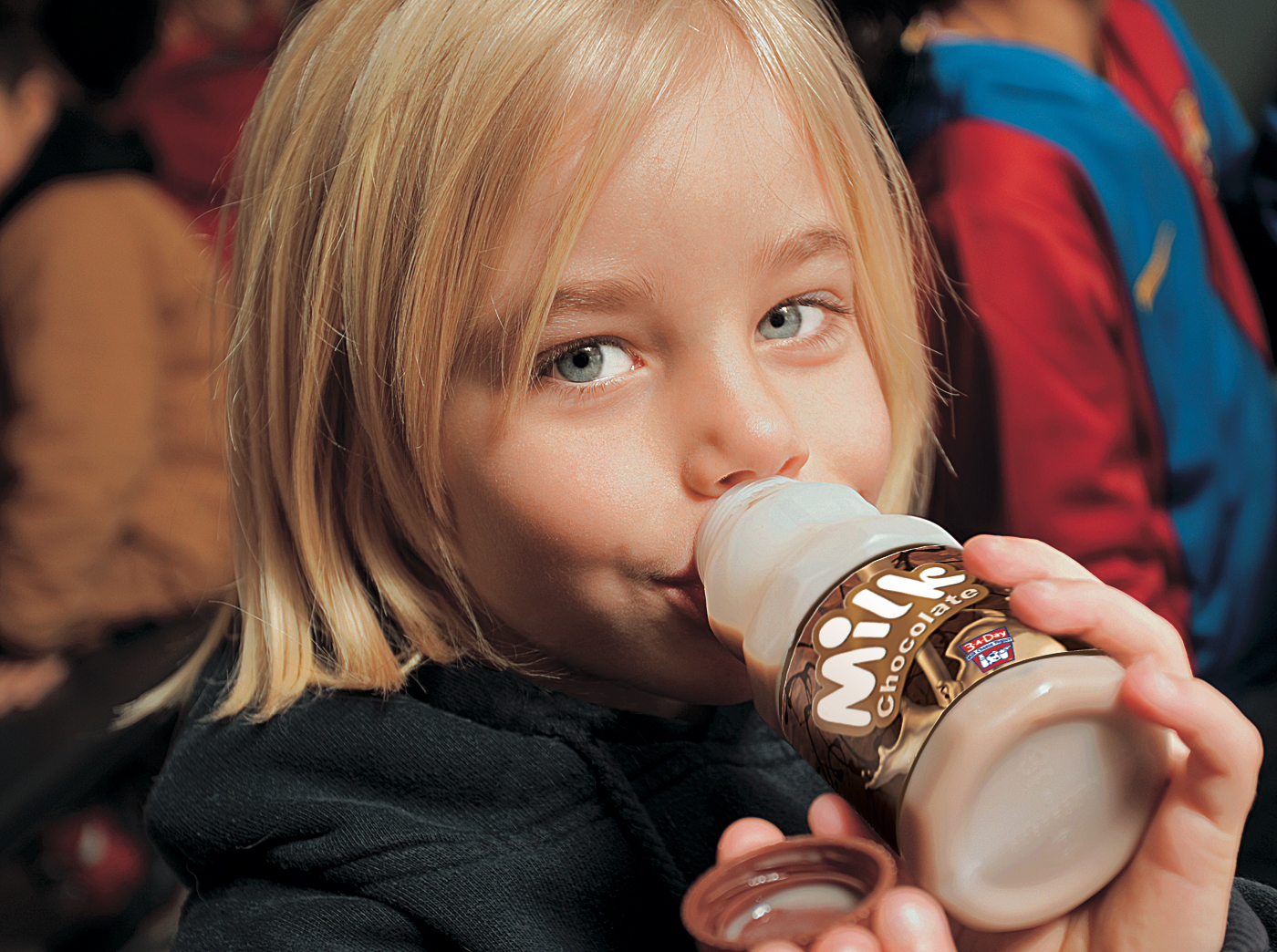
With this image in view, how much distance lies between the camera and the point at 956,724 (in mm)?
326

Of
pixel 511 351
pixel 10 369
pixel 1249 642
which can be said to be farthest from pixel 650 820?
pixel 10 369

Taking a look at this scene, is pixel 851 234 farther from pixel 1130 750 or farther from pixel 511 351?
pixel 1130 750

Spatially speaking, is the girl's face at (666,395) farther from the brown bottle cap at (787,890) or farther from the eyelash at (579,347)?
the brown bottle cap at (787,890)

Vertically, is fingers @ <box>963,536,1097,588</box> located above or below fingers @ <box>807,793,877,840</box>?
above

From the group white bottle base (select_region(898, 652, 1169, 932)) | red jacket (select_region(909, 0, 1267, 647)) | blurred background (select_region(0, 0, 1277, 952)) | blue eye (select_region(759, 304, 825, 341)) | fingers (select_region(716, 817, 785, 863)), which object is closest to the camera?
white bottle base (select_region(898, 652, 1169, 932))

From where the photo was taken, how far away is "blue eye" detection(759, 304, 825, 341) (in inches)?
21.4

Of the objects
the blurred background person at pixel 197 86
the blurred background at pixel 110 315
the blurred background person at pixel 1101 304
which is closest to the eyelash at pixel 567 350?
the blurred background person at pixel 1101 304

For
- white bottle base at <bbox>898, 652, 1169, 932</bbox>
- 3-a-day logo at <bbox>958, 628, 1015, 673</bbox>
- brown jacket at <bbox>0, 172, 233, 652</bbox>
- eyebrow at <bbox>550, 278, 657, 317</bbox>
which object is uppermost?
eyebrow at <bbox>550, 278, 657, 317</bbox>

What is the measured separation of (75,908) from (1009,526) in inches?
39.0

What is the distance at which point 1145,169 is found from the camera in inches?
36.5

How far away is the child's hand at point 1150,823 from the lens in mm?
351

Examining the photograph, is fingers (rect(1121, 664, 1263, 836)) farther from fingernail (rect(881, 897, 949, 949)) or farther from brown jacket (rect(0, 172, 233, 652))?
brown jacket (rect(0, 172, 233, 652))

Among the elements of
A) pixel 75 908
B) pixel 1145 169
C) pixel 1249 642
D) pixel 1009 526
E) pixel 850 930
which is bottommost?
pixel 75 908

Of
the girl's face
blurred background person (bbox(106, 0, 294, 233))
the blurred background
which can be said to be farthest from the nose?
blurred background person (bbox(106, 0, 294, 233))
